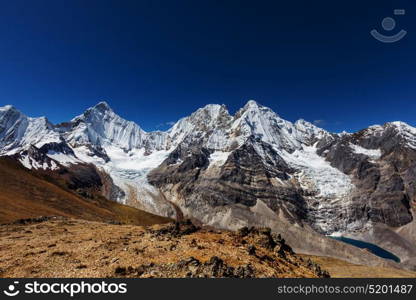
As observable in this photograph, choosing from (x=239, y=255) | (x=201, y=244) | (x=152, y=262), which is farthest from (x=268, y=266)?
(x=152, y=262)

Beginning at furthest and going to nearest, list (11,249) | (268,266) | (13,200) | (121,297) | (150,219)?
(150,219) < (13,200) < (11,249) < (268,266) < (121,297)

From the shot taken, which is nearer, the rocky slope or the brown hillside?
the rocky slope

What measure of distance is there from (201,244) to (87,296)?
41.6 ft

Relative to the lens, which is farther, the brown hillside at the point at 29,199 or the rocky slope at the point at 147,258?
the brown hillside at the point at 29,199

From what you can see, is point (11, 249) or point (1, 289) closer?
point (1, 289)

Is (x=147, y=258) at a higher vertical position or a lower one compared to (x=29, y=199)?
higher

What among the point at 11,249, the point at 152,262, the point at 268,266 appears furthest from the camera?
the point at 11,249

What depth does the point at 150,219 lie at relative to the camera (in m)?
169

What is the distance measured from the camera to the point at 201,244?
83.7 ft

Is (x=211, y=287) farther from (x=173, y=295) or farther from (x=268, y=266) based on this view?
(x=268, y=266)

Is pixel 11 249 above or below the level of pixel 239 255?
below

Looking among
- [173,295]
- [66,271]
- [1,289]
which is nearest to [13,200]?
[66,271]

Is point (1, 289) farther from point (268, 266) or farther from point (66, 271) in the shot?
point (268, 266)

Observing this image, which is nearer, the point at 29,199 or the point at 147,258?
the point at 147,258
